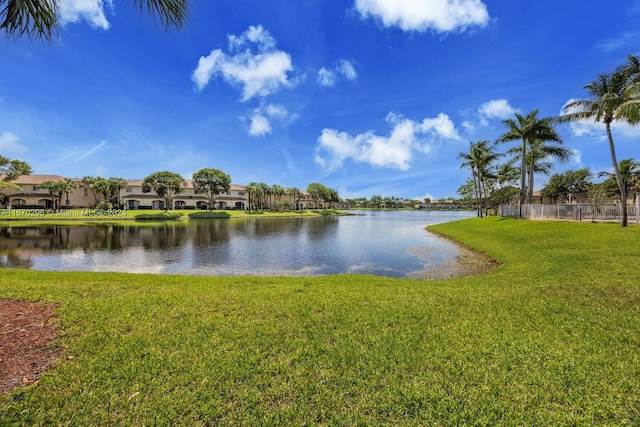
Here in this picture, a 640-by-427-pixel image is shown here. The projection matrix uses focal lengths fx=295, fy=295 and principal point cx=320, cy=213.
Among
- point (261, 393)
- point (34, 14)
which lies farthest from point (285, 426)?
point (34, 14)

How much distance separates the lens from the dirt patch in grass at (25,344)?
360cm

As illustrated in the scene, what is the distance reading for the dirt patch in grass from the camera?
3.60m

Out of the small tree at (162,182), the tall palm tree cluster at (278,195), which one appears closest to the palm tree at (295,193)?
the tall palm tree cluster at (278,195)

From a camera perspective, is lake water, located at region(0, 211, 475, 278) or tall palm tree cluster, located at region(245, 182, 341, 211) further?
tall palm tree cluster, located at region(245, 182, 341, 211)

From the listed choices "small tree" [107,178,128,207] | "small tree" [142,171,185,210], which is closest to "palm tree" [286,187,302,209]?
"small tree" [142,171,185,210]

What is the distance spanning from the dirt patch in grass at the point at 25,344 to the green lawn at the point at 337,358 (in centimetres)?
19

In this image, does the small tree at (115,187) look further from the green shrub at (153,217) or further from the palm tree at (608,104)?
the palm tree at (608,104)

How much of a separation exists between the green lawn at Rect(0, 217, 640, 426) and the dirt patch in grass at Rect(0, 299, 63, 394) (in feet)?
0.61

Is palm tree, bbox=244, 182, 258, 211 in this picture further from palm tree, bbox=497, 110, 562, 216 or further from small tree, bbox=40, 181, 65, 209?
palm tree, bbox=497, 110, 562, 216

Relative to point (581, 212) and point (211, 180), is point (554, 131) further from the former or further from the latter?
point (211, 180)

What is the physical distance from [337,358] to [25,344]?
4.49 metres

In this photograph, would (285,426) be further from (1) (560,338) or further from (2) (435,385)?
(1) (560,338)

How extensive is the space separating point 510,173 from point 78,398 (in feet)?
214

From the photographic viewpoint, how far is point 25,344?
425 cm
